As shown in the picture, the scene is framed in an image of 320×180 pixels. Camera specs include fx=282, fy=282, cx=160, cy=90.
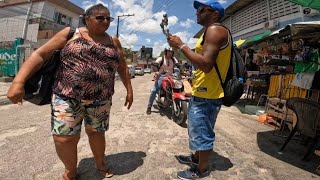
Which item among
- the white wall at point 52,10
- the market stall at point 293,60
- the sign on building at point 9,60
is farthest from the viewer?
the white wall at point 52,10

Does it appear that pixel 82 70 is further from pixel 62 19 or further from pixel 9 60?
pixel 62 19

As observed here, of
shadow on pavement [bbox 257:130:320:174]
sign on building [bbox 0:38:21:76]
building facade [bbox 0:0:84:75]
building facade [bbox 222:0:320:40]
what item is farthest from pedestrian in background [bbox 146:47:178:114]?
building facade [bbox 0:0:84:75]

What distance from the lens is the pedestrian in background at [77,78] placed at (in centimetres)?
271

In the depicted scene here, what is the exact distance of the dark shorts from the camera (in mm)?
3012

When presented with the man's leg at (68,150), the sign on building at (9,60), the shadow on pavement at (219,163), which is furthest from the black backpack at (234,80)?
the sign on building at (9,60)

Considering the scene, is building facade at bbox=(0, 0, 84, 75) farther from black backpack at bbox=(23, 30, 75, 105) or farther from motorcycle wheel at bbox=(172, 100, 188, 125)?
black backpack at bbox=(23, 30, 75, 105)

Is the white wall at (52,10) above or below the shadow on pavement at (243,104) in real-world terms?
above

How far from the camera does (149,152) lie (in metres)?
4.11

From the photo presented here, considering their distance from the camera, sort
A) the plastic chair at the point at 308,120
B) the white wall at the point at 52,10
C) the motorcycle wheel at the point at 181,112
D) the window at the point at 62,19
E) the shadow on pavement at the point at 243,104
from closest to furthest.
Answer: the plastic chair at the point at 308,120, the motorcycle wheel at the point at 181,112, the shadow on pavement at the point at 243,104, the white wall at the point at 52,10, the window at the point at 62,19

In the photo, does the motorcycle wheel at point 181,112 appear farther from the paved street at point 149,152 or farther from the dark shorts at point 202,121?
the dark shorts at point 202,121

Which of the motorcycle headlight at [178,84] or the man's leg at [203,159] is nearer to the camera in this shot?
the man's leg at [203,159]

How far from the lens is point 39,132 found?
5.00 m

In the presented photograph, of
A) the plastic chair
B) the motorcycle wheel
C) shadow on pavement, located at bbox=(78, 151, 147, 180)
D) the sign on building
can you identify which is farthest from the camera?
the sign on building

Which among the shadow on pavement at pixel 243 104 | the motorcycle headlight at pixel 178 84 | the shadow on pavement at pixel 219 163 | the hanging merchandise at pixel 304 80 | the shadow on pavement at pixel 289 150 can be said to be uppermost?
the hanging merchandise at pixel 304 80
